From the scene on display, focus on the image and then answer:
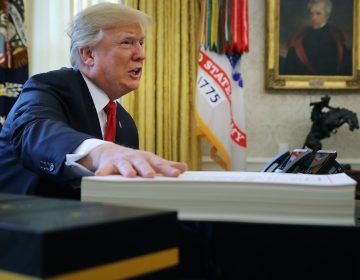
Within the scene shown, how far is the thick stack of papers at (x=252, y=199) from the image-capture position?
0.65m

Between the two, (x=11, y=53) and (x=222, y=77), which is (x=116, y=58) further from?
(x=222, y=77)

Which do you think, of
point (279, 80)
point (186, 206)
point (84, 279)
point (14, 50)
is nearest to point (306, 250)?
point (186, 206)

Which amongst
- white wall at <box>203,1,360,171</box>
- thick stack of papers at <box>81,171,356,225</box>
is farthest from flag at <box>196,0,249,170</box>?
thick stack of papers at <box>81,171,356,225</box>

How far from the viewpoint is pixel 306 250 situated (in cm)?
63

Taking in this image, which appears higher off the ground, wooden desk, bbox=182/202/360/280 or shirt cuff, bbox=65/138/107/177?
shirt cuff, bbox=65/138/107/177

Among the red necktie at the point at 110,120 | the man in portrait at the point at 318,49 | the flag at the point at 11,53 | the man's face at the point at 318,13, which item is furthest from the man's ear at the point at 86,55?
the man's face at the point at 318,13

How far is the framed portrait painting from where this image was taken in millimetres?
4371

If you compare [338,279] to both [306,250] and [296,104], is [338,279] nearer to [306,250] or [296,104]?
[306,250]

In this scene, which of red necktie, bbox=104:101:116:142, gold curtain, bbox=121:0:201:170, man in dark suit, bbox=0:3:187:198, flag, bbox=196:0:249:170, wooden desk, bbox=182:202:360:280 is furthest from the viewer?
gold curtain, bbox=121:0:201:170

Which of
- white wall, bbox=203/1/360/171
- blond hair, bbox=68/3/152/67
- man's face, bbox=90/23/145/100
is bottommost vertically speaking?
white wall, bbox=203/1/360/171

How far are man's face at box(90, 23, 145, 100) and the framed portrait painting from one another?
8.34 feet

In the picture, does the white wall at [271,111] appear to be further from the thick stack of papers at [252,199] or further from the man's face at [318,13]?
the thick stack of papers at [252,199]

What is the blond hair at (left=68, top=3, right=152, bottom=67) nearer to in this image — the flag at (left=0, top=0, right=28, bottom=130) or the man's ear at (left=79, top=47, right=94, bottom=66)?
the man's ear at (left=79, top=47, right=94, bottom=66)

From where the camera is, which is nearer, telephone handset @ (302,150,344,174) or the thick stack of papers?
the thick stack of papers
